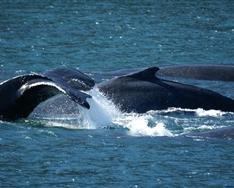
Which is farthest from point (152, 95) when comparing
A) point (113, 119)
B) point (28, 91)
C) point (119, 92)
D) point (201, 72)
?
point (201, 72)

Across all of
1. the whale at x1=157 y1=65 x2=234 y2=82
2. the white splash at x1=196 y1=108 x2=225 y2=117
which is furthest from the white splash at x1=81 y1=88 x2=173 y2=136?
the whale at x1=157 y1=65 x2=234 y2=82

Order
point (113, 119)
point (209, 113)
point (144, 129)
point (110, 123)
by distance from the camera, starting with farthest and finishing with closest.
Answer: point (209, 113)
point (113, 119)
point (110, 123)
point (144, 129)

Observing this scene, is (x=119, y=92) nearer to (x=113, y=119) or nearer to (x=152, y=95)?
(x=152, y=95)

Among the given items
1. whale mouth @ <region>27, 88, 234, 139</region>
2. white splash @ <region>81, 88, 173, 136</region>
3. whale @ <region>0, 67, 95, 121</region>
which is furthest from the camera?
whale mouth @ <region>27, 88, 234, 139</region>

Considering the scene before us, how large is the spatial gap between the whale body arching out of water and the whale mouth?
1.02 feet

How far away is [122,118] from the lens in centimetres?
2808

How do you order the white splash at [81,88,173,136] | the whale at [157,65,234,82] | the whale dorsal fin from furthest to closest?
the whale at [157,65,234,82] → the whale dorsal fin → the white splash at [81,88,173,136]

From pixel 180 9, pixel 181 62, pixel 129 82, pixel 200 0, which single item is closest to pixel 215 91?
pixel 129 82

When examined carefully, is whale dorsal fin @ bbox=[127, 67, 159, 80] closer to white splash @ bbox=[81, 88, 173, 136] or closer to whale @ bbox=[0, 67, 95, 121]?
white splash @ bbox=[81, 88, 173, 136]

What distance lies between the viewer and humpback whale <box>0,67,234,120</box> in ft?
85.1

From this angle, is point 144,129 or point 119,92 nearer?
point 144,129

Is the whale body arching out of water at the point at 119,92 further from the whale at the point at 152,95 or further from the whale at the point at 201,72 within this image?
the whale at the point at 201,72

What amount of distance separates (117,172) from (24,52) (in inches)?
707

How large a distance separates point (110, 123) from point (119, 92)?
7.36 ft
